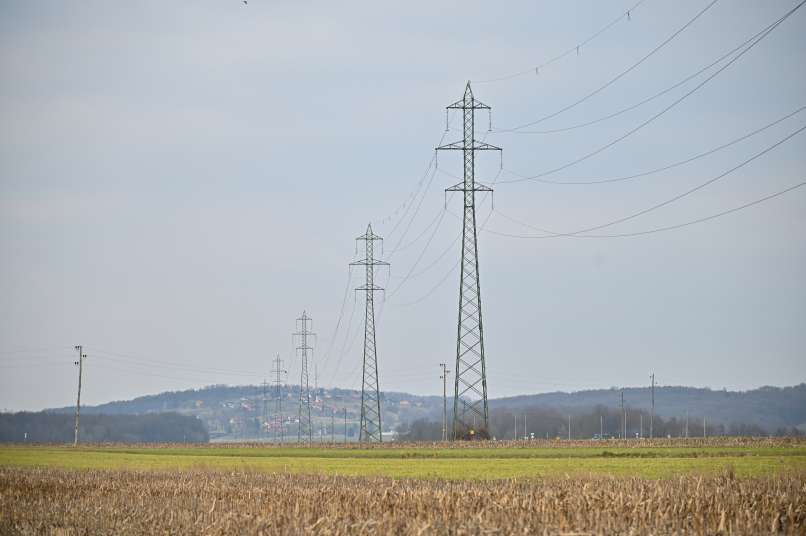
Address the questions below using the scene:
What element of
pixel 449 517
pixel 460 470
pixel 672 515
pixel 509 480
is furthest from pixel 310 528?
pixel 460 470

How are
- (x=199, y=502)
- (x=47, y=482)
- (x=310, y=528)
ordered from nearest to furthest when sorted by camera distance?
(x=310, y=528) < (x=199, y=502) < (x=47, y=482)

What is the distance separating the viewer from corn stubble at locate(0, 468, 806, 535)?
75.3 feet

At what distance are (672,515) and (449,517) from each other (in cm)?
497

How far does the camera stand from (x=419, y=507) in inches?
1088

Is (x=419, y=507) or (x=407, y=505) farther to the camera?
(x=407, y=505)

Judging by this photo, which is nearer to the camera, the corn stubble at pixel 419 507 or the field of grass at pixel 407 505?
the corn stubble at pixel 419 507

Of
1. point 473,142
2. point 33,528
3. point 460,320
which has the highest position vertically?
point 473,142

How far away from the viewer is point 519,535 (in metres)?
21.1

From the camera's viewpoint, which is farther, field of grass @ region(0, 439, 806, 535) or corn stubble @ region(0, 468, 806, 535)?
field of grass @ region(0, 439, 806, 535)

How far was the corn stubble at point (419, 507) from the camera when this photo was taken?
75.3 feet

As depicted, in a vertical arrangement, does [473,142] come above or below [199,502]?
above

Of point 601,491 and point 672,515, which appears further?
point 601,491

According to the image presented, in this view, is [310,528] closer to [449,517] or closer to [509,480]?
[449,517]

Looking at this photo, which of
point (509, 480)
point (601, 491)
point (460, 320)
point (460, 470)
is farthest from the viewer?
point (460, 320)
